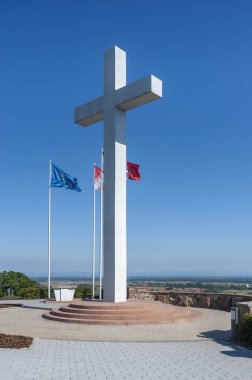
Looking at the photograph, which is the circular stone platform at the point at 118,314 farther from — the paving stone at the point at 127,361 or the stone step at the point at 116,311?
the paving stone at the point at 127,361

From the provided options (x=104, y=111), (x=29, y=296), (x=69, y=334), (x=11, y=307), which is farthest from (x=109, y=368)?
(x=29, y=296)

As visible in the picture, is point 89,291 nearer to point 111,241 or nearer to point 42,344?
point 111,241

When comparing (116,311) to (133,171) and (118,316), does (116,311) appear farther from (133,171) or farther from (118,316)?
(133,171)

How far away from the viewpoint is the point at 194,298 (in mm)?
20297

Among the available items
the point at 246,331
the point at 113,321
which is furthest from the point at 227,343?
the point at 113,321

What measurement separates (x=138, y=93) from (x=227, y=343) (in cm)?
914

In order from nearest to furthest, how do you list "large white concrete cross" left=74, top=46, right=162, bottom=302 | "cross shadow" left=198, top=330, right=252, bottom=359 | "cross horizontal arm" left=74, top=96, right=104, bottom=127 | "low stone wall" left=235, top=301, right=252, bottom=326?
"cross shadow" left=198, top=330, right=252, bottom=359
"low stone wall" left=235, top=301, right=252, bottom=326
"large white concrete cross" left=74, top=46, right=162, bottom=302
"cross horizontal arm" left=74, top=96, right=104, bottom=127

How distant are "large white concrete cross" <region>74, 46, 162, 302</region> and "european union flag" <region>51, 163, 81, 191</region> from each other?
634 centimetres

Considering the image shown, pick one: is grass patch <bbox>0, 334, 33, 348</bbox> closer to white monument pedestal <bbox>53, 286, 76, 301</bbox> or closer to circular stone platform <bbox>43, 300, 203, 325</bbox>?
circular stone platform <bbox>43, 300, 203, 325</bbox>

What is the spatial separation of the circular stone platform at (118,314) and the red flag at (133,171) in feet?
19.1

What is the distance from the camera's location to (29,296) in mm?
26484

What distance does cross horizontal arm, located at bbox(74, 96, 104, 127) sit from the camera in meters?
17.4

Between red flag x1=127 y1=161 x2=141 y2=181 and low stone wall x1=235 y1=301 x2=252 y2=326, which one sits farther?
red flag x1=127 y1=161 x2=141 y2=181

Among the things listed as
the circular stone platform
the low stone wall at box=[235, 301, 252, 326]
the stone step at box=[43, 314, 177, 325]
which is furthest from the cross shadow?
the circular stone platform
